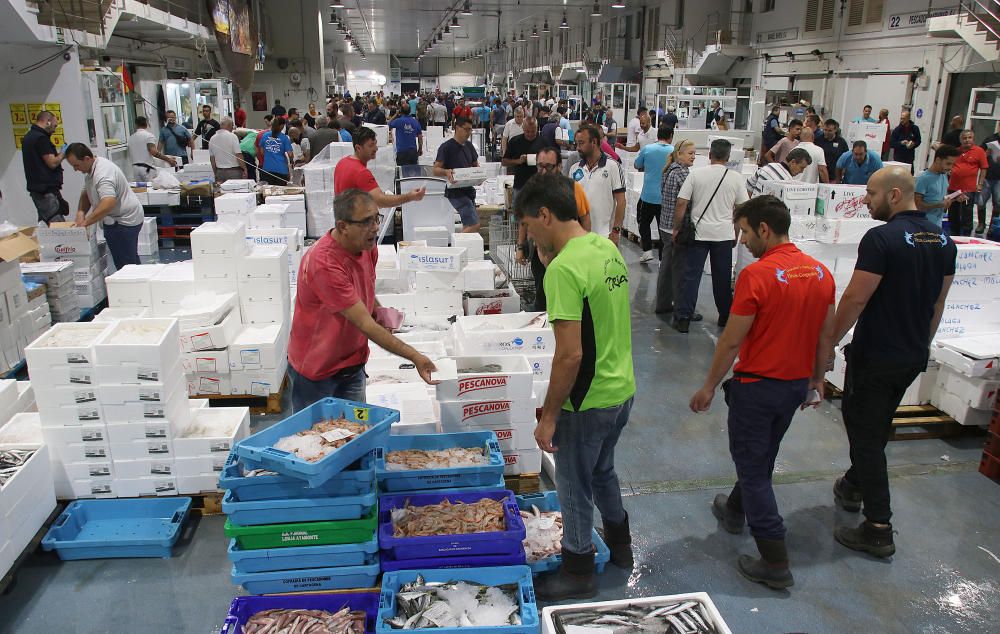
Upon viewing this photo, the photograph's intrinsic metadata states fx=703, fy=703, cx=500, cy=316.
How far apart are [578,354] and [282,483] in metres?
1.34

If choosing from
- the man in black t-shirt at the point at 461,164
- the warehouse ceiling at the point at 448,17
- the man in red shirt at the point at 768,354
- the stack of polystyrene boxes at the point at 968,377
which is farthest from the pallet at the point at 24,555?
the warehouse ceiling at the point at 448,17

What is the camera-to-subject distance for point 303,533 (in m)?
2.98

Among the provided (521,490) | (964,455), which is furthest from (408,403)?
(964,455)

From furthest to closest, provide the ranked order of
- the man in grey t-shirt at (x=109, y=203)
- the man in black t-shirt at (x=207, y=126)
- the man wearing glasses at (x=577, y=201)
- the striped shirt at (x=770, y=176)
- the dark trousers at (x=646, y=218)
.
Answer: the man in black t-shirt at (x=207, y=126) → the dark trousers at (x=646, y=218) → the striped shirt at (x=770, y=176) → the man in grey t-shirt at (x=109, y=203) → the man wearing glasses at (x=577, y=201)

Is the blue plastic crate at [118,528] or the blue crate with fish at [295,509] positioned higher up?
the blue crate with fish at [295,509]

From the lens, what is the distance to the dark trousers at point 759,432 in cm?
320

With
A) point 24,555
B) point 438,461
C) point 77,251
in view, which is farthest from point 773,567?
point 77,251

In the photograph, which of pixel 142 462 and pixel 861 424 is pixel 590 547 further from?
pixel 142 462

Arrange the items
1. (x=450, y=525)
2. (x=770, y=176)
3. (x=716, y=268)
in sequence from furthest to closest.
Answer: (x=770, y=176), (x=716, y=268), (x=450, y=525)

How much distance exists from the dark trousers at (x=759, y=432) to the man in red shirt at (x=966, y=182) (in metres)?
8.78

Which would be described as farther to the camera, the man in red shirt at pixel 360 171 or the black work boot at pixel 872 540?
the man in red shirt at pixel 360 171

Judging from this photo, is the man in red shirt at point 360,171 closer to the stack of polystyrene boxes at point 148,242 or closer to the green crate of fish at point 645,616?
the stack of polystyrene boxes at point 148,242

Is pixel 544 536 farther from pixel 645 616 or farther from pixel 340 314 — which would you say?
pixel 340 314

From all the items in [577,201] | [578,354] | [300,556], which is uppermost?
[577,201]
